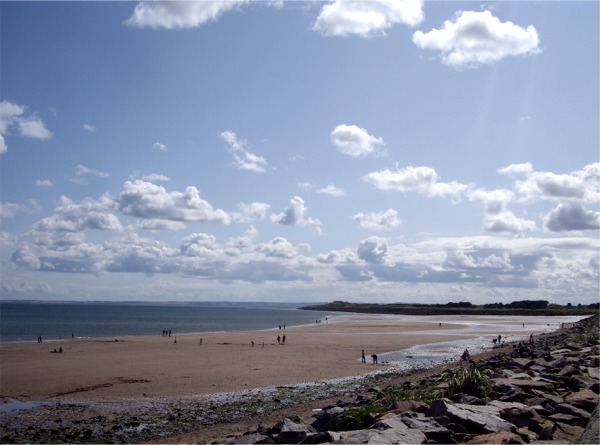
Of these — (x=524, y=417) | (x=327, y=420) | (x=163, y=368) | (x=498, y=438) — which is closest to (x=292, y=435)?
(x=327, y=420)

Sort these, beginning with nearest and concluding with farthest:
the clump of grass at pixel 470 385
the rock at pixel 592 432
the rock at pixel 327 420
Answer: the rock at pixel 592 432, the rock at pixel 327 420, the clump of grass at pixel 470 385

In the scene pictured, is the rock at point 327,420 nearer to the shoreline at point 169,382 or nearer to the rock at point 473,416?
the rock at point 473,416

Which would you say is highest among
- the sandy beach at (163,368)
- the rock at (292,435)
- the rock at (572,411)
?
the rock at (572,411)

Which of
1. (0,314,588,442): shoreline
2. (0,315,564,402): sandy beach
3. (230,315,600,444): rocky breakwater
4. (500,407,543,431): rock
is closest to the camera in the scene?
(230,315,600,444): rocky breakwater

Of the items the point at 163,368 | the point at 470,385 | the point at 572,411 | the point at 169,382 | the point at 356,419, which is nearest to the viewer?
the point at 572,411

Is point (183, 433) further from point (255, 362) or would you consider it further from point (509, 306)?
point (509, 306)

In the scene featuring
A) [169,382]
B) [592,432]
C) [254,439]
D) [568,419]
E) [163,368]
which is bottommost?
[163,368]

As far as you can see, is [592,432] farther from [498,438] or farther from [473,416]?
[473,416]

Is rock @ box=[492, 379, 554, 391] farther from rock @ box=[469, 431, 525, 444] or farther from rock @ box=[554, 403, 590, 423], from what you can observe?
rock @ box=[469, 431, 525, 444]

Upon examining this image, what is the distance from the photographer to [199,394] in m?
22.6

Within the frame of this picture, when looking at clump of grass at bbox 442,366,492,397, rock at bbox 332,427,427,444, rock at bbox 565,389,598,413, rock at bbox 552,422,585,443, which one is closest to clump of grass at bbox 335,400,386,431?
rock at bbox 332,427,427,444

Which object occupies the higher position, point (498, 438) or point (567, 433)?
point (498, 438)

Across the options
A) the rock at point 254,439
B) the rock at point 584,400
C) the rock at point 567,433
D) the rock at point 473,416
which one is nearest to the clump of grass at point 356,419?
the rock at point 473,416

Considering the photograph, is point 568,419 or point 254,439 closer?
point 568,419
